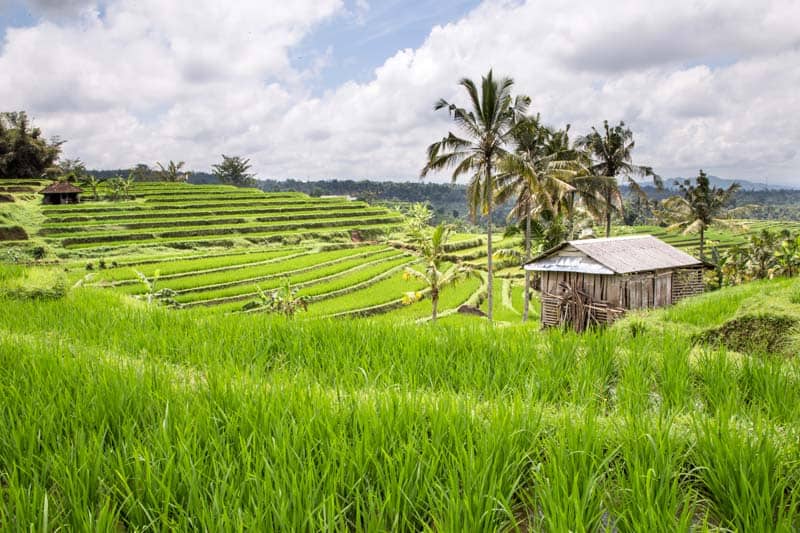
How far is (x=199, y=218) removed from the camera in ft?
116

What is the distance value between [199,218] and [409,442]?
122ft

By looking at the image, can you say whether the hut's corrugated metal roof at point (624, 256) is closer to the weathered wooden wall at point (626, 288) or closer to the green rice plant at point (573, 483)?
the weathered wooden wall at point (626, 288)

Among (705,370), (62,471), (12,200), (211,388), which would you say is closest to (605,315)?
(705,370)

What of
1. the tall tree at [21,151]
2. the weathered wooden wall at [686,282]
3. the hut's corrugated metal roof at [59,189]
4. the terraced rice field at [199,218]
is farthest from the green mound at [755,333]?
the tall tree at [21,151]

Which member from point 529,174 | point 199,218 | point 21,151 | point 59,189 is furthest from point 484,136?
point 21,151

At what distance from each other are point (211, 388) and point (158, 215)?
37.1m

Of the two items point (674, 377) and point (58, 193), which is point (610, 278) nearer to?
point (674, 377)

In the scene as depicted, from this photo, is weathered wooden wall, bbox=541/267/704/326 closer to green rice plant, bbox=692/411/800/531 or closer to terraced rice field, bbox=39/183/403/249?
green rice plant, bbox=692/411/800/531

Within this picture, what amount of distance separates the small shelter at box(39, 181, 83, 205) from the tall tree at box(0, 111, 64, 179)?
504 inches

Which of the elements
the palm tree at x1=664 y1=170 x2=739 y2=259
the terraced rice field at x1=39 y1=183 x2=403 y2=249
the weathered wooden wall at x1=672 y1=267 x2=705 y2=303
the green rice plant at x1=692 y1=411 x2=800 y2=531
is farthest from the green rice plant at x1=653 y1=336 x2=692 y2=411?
the terraced rice field at x1=39 y1=183 x2=403 y2=249

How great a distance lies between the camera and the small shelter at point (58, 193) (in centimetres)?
3606

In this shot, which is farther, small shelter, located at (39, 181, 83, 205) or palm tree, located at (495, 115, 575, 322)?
small shelter, located at (39, 181, 83, 205)

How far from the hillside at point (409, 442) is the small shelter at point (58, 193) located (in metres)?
40.2

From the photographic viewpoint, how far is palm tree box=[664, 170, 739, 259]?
26.6m
